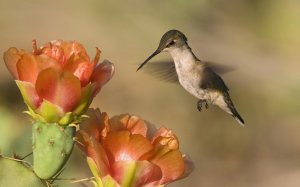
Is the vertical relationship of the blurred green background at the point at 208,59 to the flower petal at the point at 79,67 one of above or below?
below

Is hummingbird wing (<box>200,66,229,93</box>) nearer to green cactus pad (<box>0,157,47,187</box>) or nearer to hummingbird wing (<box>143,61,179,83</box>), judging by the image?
hummingbird wing (<box>143,61,179,83</box>)

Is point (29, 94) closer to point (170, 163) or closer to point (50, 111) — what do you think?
point (50, 111)

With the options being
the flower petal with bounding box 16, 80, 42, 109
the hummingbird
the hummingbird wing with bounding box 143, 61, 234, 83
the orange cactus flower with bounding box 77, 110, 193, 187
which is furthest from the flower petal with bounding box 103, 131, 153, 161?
the hummingbird wing with bounding box 143, 61, 234, 83

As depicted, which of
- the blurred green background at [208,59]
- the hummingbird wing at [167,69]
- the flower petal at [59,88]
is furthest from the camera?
the blurred green background at [208,59]

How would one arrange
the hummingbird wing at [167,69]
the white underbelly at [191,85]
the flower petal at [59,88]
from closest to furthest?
1. the flower petal at [59,88]
2. the white underbelly at [191,85]
3. the hummingbird wing at [167,69]

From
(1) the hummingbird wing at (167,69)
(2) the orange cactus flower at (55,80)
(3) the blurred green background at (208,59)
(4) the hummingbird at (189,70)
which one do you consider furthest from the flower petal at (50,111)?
(3) the blurred green background at (208,59)

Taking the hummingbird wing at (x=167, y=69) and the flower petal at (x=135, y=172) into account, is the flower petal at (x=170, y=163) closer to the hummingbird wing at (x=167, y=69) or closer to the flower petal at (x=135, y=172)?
the flower petal at (x=135, y=172)
